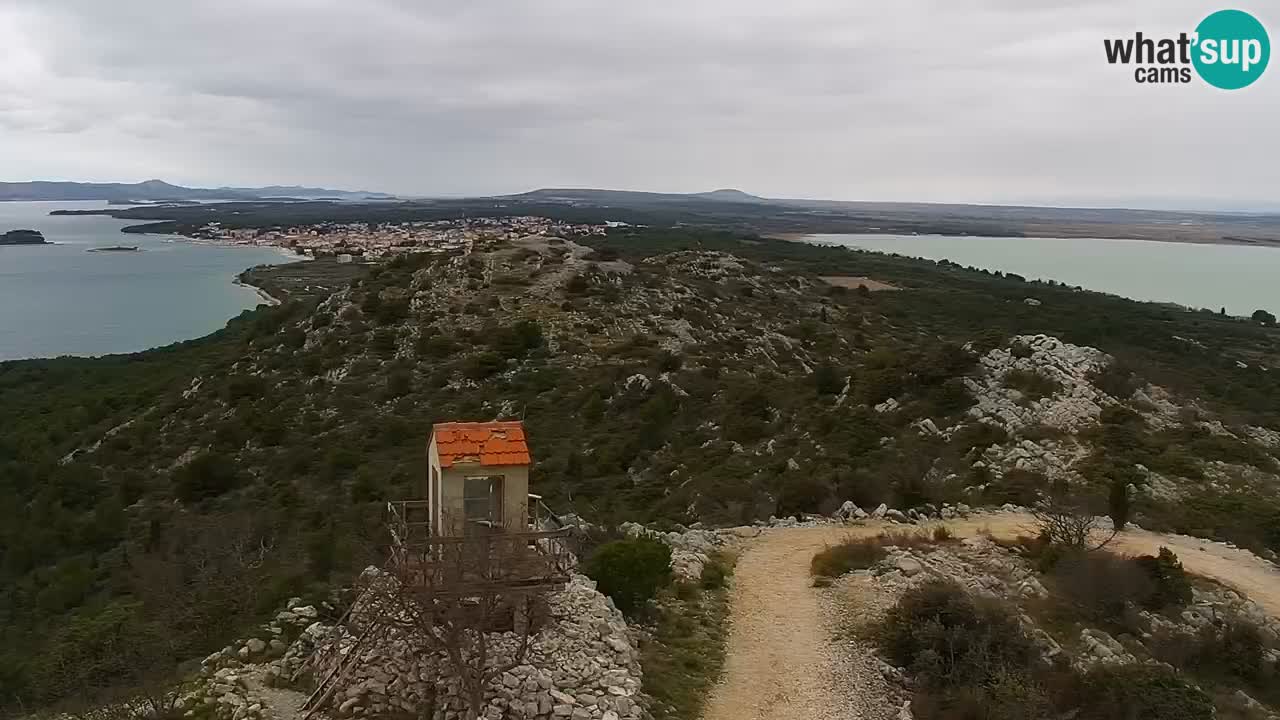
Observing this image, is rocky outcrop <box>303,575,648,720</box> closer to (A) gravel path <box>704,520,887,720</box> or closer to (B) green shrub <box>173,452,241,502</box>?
(A) gravel path <box>704,520,887,720</box>

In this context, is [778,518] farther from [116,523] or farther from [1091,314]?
[1091,314]

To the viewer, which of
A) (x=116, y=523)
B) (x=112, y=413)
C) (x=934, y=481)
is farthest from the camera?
(x=112, y=413)

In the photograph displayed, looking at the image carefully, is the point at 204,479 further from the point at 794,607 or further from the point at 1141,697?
the point at 1141,697

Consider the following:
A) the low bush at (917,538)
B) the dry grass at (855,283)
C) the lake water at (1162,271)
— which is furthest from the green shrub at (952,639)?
the lake water at (1162,271)

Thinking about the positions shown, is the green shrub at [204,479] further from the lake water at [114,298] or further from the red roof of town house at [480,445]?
the lake water at [114,298]

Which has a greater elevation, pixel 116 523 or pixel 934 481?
pixel 934 481

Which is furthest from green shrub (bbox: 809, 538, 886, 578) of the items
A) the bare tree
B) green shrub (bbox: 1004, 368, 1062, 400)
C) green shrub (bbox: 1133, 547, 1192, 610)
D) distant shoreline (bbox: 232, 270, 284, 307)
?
distant shoreline (bbox: 232, 270, 284, 307)

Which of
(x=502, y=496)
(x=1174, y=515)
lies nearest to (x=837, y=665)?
(x=502, y=496)
